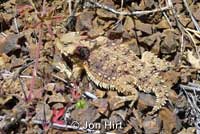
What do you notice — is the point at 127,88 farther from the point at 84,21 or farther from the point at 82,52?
the point at 84,21

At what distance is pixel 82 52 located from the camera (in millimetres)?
3777

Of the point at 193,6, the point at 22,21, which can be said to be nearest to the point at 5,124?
the point at 22,21

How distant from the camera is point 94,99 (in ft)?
11.8

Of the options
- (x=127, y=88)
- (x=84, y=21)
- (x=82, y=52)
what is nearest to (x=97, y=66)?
(x=82, y=52)

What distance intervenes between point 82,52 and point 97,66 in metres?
0.17

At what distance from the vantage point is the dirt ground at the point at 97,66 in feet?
11.5

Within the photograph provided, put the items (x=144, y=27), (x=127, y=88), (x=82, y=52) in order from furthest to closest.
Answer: (x=144, y=27) < (x=82, y=52) < (x=127, y=88)

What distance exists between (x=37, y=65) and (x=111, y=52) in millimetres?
578

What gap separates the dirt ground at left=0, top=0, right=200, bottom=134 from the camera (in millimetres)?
3490

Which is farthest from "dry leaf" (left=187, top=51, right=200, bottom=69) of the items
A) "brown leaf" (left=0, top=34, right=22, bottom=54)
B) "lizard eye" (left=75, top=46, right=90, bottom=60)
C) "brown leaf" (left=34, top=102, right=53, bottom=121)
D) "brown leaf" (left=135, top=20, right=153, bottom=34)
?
"brown leaf" (left=0, top=34, right=22, bottom=54)

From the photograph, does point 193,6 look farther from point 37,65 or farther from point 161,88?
point 37,65

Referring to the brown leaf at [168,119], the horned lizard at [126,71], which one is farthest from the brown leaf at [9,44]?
the brown leaf at [168,119]

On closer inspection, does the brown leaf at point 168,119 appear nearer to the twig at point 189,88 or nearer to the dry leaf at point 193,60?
the twig at point 189,88

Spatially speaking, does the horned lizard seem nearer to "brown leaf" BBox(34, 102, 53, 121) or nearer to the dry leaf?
the dry leaf
